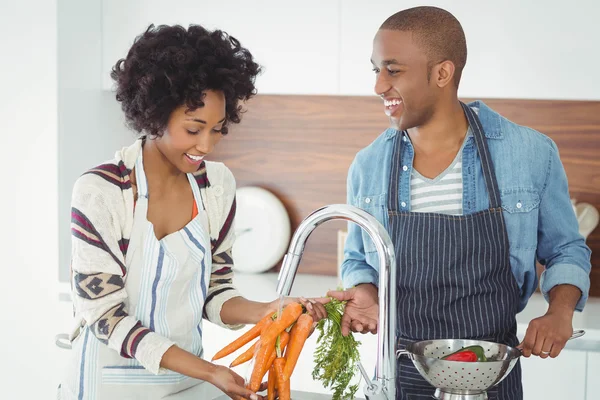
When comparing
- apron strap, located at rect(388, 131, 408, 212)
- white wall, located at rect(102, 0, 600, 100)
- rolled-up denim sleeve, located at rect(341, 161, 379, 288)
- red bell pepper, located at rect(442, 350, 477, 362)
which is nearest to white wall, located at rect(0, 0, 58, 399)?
white wall, located at rect(102, 0, 600, 100)

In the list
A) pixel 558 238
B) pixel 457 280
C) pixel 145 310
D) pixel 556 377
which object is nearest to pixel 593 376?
pixel 556 377

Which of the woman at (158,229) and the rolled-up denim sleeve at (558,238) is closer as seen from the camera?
the woman at (158,229)

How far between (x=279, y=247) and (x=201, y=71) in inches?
68.7

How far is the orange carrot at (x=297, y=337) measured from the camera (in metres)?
1.53

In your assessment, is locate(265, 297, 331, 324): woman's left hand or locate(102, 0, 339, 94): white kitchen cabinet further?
locate(102, 0, 339, 94): white kitchen cabinet

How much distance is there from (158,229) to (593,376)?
5.06ft

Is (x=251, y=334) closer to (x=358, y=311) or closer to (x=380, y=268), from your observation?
(x=358, y=311)

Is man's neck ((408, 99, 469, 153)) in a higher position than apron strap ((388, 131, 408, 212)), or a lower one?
higher

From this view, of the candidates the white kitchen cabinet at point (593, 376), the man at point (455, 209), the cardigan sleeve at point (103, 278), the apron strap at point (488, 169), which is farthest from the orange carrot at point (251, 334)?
the white kitchen cabinet at point (593, 376)

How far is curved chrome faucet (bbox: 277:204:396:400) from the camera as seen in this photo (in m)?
1.34

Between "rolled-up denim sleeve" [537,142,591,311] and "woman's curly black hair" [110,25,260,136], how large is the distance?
70cm

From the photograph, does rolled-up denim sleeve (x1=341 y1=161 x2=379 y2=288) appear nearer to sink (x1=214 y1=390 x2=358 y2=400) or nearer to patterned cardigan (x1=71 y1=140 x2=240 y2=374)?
sink (x1=214 y1=390 x2=358 y2=400)

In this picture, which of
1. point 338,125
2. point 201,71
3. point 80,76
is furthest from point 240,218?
point 201,71

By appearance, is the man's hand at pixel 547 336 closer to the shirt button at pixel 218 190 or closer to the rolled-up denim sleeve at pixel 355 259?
the rolled-up denim sleeve at pixel 355 259
